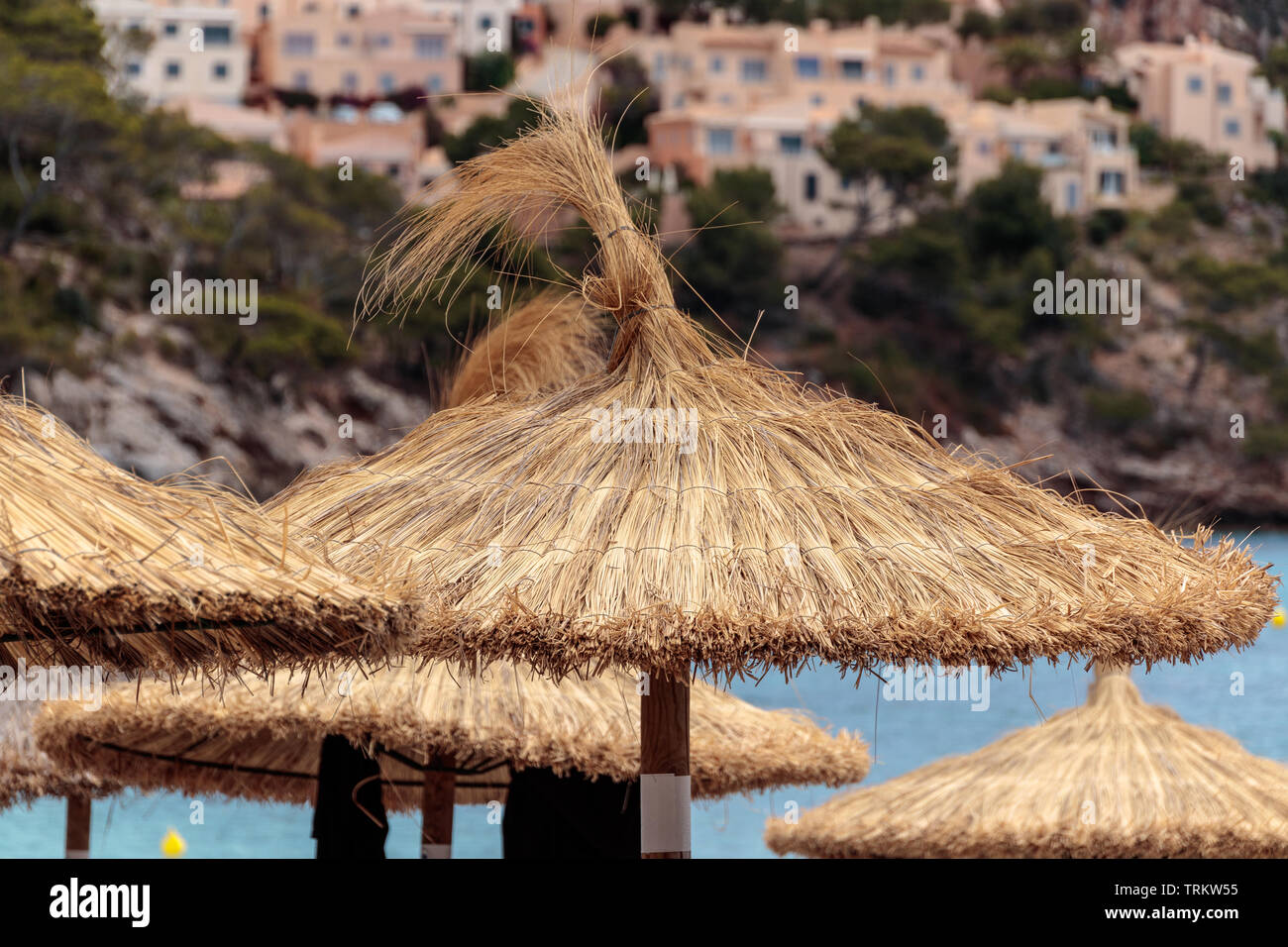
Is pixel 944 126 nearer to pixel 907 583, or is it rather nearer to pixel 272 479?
pixel 272 479

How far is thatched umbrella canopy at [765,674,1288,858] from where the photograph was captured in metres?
6.12

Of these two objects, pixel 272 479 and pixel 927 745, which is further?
pixel 272 479

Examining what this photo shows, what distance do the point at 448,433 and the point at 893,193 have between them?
135ft

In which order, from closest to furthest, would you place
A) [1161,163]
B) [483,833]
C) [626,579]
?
[626,579]
[483,833]
[1161,163]

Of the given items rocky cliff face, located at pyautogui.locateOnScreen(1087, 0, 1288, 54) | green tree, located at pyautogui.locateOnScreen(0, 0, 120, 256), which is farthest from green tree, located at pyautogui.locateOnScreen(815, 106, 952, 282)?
rocky cliff face, located at pyautogui.locateOnScreen(1087, 0, 1288, 54)

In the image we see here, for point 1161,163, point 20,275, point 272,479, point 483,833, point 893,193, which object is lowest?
point 483,833

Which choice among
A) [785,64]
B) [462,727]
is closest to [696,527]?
[462,727]

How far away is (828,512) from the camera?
4152mm

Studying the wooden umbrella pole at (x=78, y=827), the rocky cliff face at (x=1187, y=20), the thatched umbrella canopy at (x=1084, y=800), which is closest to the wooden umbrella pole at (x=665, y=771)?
the thatched umbrella canopy at (x=1084, y=800)

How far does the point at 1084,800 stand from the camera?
6.29 meters

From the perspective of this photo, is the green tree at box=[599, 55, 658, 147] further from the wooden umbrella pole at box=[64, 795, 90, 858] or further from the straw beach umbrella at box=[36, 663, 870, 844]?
the straw beach umbrella at box=[36, 663, 870, 844]

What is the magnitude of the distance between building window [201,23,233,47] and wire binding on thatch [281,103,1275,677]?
58.9 m

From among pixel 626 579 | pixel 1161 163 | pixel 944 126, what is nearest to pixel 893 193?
pixel 944 126

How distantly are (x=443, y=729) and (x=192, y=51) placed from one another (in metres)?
56.6
